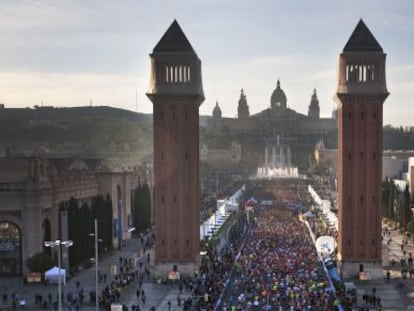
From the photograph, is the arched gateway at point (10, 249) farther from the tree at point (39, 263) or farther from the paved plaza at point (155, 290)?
the tree at point (39, 263)

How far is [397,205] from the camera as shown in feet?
276

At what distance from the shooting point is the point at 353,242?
52.2 meters

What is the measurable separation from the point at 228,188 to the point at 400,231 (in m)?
59.2

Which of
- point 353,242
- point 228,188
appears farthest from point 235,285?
point 228,188

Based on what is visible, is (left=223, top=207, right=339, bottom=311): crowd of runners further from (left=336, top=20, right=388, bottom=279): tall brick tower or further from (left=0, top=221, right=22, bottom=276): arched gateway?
(left=0, top=221, right=22, bottom=276): arched gateway

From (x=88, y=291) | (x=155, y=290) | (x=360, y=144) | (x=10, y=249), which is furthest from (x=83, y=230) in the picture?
(x=360, y=144)

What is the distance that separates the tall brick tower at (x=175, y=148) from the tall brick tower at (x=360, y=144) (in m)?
10.9

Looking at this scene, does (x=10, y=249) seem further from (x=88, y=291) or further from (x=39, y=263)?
(x=88, y=291)

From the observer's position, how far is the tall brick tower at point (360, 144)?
52094mm

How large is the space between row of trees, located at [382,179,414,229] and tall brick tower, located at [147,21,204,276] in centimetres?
3052

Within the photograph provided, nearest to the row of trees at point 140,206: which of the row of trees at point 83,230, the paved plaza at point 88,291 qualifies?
the row of trees at point 83,230

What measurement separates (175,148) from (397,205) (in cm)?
4027

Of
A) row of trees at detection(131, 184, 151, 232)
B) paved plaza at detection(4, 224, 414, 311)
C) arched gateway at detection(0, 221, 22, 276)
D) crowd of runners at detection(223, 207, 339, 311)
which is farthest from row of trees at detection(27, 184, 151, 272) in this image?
crowd of runners at detection(223, 207, 339, 311)

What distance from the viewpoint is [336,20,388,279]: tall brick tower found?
171 feet
